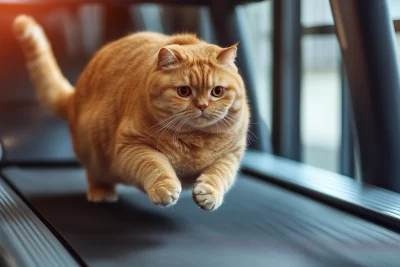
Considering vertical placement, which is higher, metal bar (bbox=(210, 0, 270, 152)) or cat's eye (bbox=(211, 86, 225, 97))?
cat's eye (bbox=(211, 86, 225, 97))

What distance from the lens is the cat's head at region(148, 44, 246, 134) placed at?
1.70m

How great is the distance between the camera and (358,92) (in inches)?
86.6

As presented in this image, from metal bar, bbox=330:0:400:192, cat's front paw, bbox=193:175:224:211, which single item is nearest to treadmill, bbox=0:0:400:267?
metal bar, bbox=330:0:400:192

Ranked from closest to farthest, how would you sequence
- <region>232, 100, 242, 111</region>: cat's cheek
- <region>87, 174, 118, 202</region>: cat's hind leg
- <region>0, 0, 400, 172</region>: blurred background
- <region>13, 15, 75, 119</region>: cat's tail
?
<region>232, 100, 242, 111</region>: cat's cheek, <region>87, 174, 118, 202</region>: cat's hind leg, <region>13, 15, 75, 119</region>: cat's tail, <region>0, 0, 400, 172</region>: blurred background

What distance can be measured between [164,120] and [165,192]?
→ 276mm

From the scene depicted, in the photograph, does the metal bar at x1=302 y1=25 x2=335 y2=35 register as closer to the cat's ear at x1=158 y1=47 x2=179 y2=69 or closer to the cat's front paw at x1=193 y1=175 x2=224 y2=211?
the cat's ear at x1=158 y1=47 x2=179 y2=69

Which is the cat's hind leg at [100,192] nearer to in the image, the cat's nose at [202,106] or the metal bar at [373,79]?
the cat's nose at [202,106]

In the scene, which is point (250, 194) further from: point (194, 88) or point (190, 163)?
point (194, 88)

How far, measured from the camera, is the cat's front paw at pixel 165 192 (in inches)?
62.7

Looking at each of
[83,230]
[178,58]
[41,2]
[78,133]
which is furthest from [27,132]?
[178,58]

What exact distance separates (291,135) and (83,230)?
5.23ft

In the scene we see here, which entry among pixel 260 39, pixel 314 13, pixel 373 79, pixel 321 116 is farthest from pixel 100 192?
pixel 321 116

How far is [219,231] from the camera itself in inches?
73.4

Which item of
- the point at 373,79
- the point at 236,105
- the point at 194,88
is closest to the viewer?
the point at 194,88
